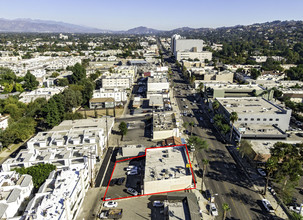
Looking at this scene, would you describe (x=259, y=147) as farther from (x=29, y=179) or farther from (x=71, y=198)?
(x=29, y=179)

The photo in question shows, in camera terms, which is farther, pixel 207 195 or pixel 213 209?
pixel 207 195

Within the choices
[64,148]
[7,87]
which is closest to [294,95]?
[64,148]

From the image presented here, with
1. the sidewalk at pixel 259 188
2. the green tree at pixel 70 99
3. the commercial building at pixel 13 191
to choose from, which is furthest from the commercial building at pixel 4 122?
the sidewalk at pixel 259 188

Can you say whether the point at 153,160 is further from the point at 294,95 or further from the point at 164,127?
the point at 294,95

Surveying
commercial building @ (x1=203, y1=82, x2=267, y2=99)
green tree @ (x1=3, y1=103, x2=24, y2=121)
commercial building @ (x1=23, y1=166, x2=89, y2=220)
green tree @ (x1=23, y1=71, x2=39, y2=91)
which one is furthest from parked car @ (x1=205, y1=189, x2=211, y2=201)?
green tree @ (x1=23, y1=71, x2=39, y2=91)

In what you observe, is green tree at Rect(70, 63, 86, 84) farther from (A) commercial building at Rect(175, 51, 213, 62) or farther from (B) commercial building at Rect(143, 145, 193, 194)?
(A) commercial building at Rect(175, 51, 213, 62)

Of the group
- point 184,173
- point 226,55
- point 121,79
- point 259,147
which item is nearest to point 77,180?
point 184,173
